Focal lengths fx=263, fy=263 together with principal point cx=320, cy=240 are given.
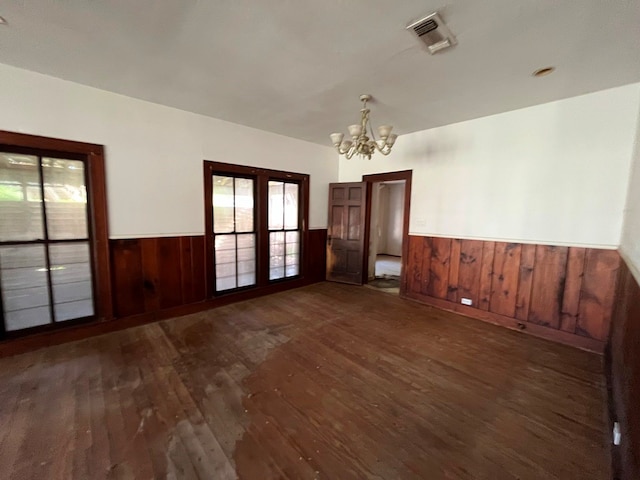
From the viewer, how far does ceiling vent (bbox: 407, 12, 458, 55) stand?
1.73 metres

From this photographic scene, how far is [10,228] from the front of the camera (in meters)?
2.49

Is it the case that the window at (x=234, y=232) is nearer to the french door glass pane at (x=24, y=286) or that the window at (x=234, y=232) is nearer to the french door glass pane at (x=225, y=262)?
the french door glass pane at (x=225, y=262)

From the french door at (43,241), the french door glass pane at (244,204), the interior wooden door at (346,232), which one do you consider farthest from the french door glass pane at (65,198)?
the interior wooden door at (346,232)

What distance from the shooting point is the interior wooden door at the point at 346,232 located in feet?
16.0

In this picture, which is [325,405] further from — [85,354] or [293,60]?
[293,60]

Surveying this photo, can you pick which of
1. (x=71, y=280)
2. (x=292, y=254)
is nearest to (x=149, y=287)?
(x=71, y=280)

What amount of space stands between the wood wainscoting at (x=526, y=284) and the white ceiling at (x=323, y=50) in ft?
5.72

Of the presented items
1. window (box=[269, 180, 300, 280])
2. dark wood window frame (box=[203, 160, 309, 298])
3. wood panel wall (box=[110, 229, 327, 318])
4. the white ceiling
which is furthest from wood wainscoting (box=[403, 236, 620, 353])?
wood panel wall (box=[110, 229, 327, 318])

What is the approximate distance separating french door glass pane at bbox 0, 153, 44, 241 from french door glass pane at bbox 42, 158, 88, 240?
0.07 meters

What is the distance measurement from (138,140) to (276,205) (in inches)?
81.5

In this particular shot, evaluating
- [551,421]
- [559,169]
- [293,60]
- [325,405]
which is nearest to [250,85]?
[293,60]

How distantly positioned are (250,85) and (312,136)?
6.06 ft

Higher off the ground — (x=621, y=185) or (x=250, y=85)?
(x=250, y=85)

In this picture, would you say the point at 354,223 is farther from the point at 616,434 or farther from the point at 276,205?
the point at 616,434
